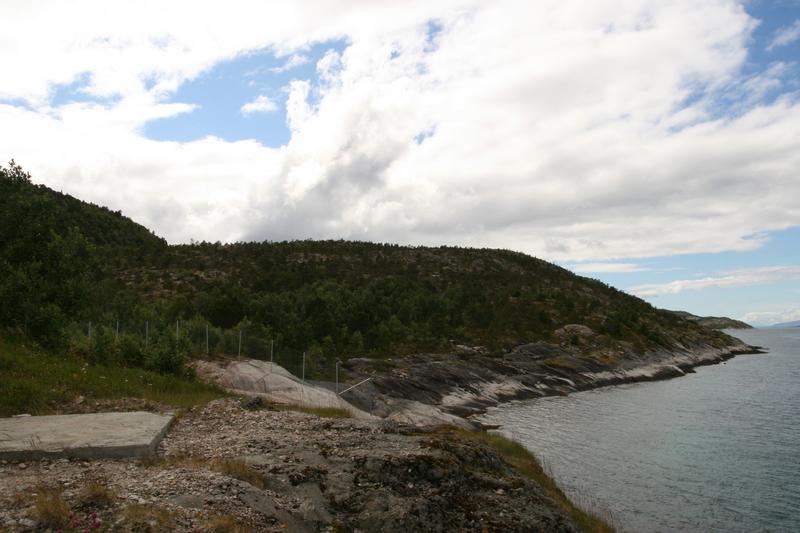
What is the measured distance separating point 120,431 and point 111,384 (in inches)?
293

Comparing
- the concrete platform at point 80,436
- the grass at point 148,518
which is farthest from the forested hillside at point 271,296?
the grass at point 148,518

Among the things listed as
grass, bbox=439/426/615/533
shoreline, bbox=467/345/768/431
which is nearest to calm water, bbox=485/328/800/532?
grass, bbox=439/426/615/533

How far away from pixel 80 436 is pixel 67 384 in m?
7.01

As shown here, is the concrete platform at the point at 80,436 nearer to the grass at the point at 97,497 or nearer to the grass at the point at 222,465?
the grass at the point at 222,465

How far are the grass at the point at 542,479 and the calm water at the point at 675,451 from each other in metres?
1.54

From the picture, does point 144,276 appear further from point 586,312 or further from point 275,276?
point 586,312

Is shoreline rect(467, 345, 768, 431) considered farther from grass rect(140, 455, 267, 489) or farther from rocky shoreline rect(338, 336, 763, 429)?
grass rect(140, 455, 267, 489)

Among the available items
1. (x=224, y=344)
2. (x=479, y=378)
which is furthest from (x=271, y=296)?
(x=479, y=378)

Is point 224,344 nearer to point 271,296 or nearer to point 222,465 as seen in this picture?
point 271,296

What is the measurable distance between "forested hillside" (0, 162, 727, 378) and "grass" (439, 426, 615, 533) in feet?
50.5

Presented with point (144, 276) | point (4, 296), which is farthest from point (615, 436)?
point (144, 276)

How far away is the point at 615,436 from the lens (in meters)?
35.1

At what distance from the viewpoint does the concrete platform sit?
13508mm

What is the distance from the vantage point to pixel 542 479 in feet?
72.0
